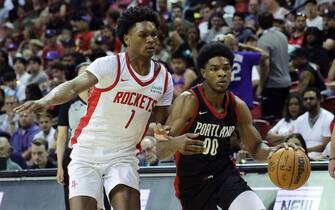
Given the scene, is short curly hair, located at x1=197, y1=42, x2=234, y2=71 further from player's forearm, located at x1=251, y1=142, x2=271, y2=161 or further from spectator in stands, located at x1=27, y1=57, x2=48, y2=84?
spectator in stands, located at x1=27, y1=57, x2=48, y2=84

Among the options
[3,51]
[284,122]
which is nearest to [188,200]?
[284,122]

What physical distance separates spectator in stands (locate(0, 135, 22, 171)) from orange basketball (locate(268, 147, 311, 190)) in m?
5.14

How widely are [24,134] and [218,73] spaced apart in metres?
7.07

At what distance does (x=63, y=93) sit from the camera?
22.7ft

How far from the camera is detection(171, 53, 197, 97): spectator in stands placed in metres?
13.8

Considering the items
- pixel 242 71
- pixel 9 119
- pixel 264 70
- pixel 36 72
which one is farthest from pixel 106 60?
pixel 36 72

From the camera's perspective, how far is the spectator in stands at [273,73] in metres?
13.0

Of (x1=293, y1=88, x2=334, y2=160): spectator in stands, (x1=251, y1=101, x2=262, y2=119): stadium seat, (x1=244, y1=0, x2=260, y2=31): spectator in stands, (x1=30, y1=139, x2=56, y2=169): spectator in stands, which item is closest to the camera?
(x1=293, y1=88, x2=334, y2=160): spectator in stands

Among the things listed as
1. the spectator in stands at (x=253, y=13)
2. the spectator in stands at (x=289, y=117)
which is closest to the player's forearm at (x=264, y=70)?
the spectator in stands at (x=289, y=117)

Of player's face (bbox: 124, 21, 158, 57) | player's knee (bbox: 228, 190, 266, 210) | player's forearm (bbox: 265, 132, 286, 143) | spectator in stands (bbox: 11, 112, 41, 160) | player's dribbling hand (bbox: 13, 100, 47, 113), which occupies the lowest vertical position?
spectator in stands (bbox: 11, 112, 41, 160)

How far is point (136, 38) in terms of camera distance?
24.2 ft

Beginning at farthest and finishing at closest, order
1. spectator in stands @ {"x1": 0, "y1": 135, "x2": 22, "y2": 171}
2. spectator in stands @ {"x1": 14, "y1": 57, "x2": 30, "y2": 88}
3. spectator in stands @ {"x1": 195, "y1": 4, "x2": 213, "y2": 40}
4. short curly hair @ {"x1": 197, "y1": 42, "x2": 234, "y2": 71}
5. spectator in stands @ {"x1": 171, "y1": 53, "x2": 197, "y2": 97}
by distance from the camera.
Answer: spectator in stands @ {"x1": 14, "y1": 57, "x2": 30, "y2": 88} < spectator in stands @ {"x1": 195, "y1": 4, "x2": 213, "y2": 40} < spectator in stands @ {"x1": 171, "y1": 53, "x2": 197, "y2": 97} < spectator in stands @ {"x1": 0, "y1": 135, "x2": 22, "y2": 171} < short curly hair @ {"x1": 197, "y1": 42, "x2": 234, "y2": 71}

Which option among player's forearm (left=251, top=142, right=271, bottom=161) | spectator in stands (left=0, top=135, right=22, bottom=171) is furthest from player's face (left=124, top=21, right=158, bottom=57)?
spectator in stands (left=0, top=135, right=22, bottom=171)

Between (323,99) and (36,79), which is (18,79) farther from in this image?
(323,99)
